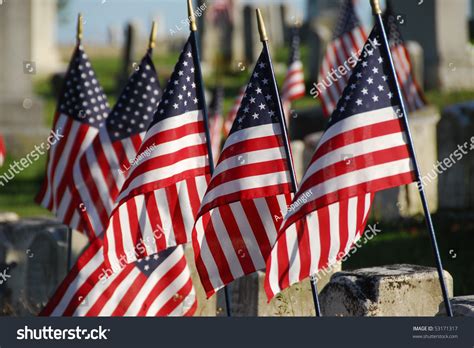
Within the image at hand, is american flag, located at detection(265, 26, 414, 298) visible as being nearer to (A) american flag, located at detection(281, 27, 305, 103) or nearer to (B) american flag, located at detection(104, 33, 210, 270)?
(B) american flag, located at detection(104, 33, 210, 270)

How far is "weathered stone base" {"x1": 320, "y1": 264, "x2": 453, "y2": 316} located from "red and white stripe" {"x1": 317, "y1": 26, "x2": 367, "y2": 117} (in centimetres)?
607

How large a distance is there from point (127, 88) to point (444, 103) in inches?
451

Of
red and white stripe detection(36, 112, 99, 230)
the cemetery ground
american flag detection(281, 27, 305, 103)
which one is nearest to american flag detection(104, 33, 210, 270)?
red and white stripe detection(36, 112, 99, 230)

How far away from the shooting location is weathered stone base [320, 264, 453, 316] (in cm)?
745

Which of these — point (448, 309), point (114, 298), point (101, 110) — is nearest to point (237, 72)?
point (101, 110)

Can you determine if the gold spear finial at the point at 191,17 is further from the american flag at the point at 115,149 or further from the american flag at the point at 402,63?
the american flag at the point at 402,63

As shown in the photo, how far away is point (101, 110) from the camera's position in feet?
34.2

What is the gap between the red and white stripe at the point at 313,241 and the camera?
23.0 ft

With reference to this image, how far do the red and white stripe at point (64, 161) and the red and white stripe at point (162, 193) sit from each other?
1.92 m

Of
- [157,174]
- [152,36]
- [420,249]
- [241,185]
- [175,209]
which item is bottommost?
[420,249]

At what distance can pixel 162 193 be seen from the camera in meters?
8.27

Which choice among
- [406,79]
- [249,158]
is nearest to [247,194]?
[249,158]

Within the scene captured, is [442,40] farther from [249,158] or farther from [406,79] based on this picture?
[249,158]

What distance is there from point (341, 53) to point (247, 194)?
7126mm
